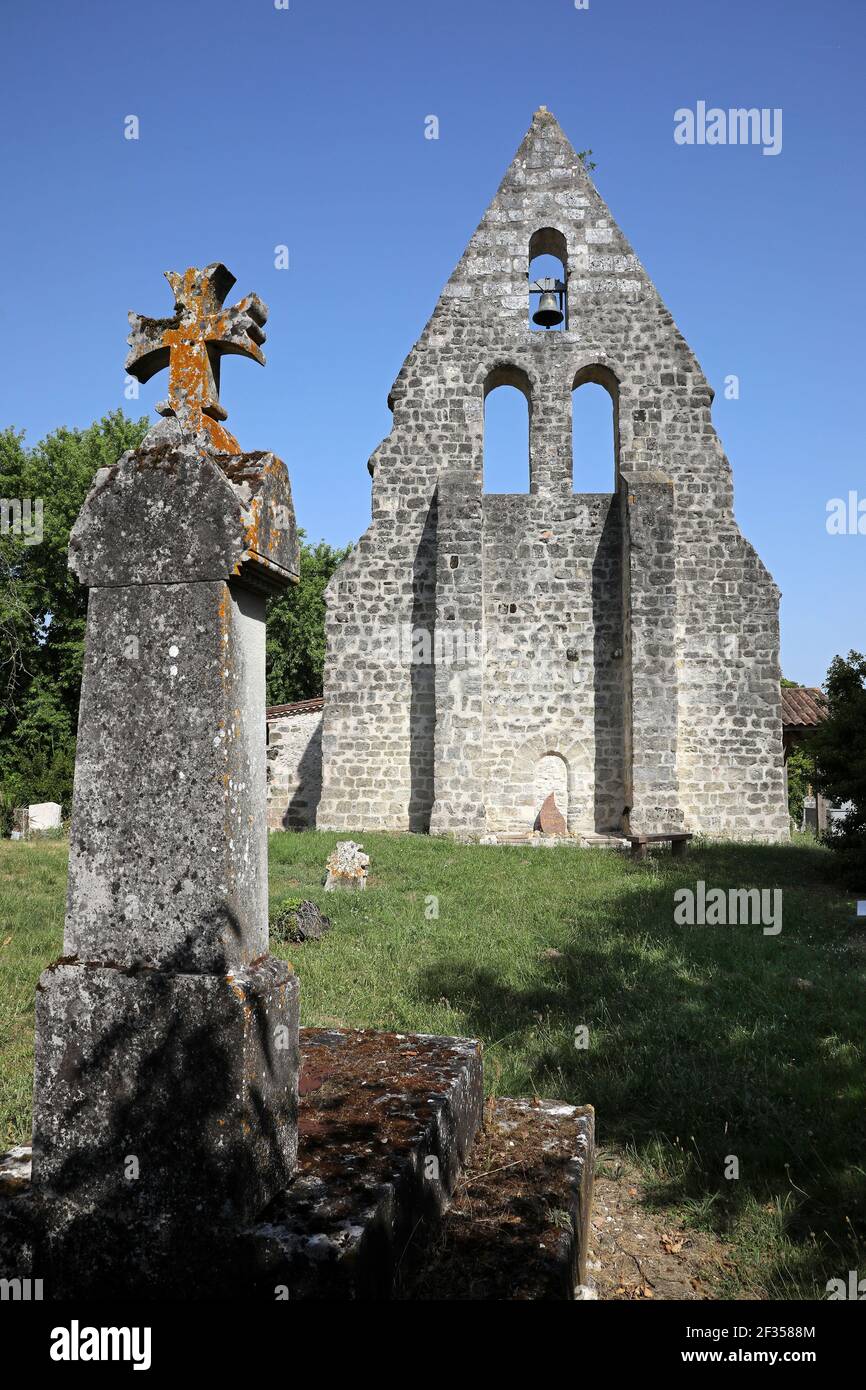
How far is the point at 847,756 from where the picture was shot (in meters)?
10.6

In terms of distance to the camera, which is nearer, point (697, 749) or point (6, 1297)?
point (6, 1297)

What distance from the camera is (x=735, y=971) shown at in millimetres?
6215

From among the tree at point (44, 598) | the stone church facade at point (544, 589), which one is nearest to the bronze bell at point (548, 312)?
the stone church facade at point (544, 589)

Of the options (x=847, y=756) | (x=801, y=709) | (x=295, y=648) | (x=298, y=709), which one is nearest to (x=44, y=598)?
(x=295, y=648)

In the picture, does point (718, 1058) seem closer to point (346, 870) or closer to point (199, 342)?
point (199, 342)

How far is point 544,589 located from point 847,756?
593 cm

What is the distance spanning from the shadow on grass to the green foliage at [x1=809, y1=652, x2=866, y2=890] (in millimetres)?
2742

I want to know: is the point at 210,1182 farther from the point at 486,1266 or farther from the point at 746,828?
the point at 746,828

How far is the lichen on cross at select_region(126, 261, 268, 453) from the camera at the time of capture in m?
2.74

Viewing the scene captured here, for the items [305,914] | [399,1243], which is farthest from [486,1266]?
[305,914]

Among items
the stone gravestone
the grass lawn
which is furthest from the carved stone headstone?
the stone gravestone

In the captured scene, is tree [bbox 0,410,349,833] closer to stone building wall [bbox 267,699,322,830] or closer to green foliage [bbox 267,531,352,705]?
green foliage [bbox 267,531,352,705]

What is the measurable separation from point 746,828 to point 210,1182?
13369mm
